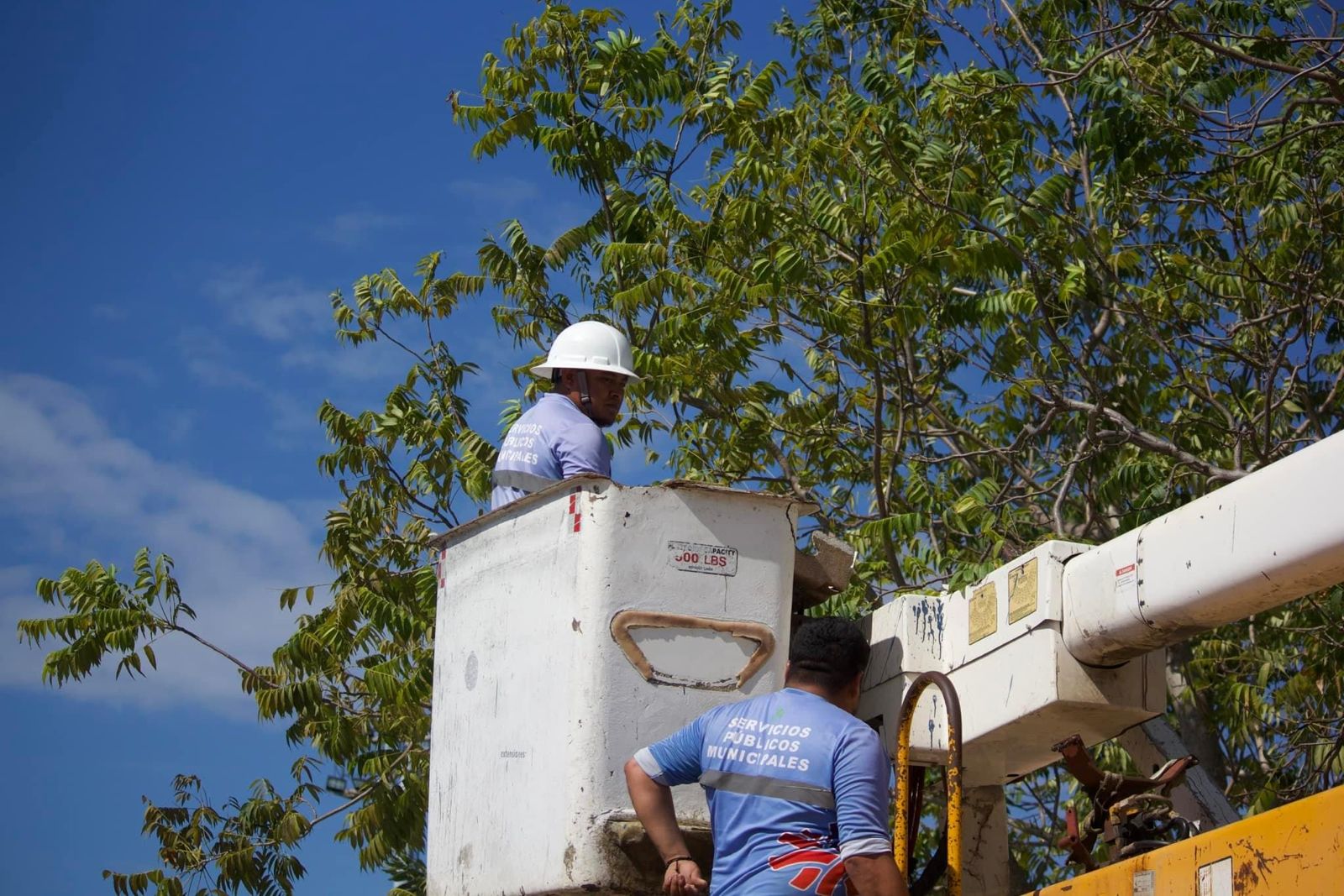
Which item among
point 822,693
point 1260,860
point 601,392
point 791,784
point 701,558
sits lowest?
point 1260,860

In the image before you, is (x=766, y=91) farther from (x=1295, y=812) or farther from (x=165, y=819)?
(x=1295, y=812)

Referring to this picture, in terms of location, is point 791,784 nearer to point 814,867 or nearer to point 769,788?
point 769,788

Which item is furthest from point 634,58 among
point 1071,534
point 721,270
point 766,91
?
point 1071,534

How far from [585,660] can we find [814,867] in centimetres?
95

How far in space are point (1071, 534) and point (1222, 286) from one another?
6.80 ft

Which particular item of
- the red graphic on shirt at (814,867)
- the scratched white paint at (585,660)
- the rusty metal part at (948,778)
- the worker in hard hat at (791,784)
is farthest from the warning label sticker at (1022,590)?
the red graphic on shirt at (814,867)

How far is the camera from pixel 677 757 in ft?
12.7

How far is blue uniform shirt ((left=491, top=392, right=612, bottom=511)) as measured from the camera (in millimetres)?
5117

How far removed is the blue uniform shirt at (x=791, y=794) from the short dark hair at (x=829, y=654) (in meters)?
0.06

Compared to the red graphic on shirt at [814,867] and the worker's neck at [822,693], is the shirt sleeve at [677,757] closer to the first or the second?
the worker's neck at [822,693]

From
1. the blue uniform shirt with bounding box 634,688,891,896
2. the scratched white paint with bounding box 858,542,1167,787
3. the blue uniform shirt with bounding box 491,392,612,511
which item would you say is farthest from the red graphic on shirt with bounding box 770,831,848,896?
the blue uniform shirt with bounding box 491,392,612,511

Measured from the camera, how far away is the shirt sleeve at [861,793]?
347 cm

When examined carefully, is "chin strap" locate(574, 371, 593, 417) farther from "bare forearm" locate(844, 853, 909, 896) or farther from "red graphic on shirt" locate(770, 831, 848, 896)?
"bare forearm" locate(844, 853, 909, 896)

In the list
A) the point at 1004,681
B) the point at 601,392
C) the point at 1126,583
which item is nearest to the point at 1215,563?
the point at 1126,583
